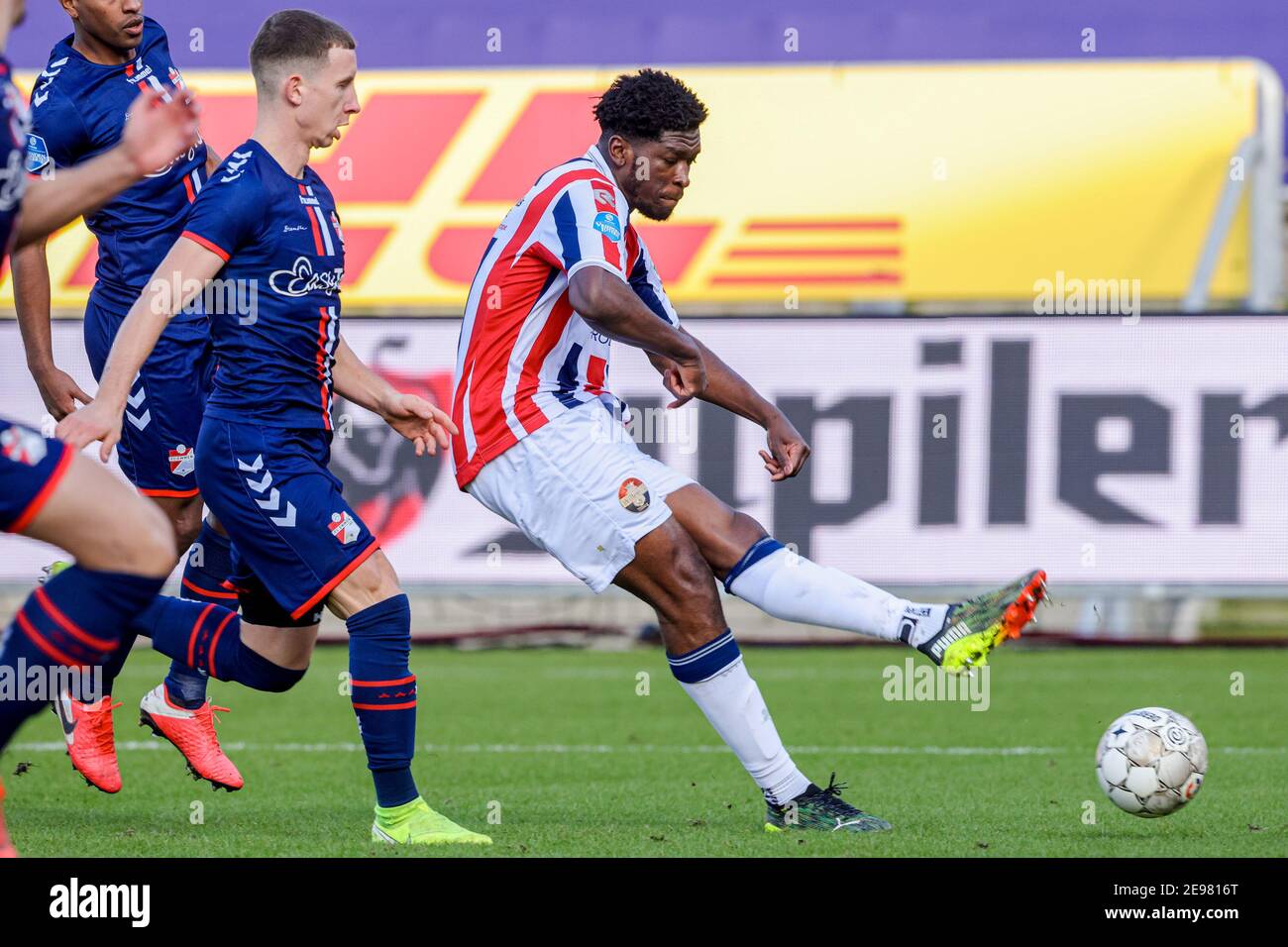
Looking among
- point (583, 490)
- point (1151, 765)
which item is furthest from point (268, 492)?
point (1151, 765)

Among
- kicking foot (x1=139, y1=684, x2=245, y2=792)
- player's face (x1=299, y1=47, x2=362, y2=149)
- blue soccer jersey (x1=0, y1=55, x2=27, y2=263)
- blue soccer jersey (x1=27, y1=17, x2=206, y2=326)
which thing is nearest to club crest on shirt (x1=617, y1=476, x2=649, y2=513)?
player's face (x1=299, y1=47, x2=362, y2=149)

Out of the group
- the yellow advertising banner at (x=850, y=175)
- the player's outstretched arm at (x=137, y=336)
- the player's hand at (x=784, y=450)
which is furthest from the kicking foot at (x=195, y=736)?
the yellow advertising banner at (x=850, y=175)

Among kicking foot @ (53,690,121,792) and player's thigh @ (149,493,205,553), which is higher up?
player's thigh @ (149,493,205,553)

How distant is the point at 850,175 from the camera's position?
13922mm

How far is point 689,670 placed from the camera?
491 cm

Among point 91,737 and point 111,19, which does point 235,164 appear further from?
point 91,737

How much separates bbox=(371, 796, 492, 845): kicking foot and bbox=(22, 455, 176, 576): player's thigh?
1.37 meters

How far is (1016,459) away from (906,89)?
4.27m

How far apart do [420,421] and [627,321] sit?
64cm

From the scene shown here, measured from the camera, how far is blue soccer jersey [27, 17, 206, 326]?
5613 mm

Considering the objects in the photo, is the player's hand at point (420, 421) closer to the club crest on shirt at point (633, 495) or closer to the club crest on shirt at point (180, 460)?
the club crest on shirt at point (633, 495)

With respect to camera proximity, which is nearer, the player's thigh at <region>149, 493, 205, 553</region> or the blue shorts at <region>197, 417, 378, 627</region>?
the blue shorts at <region>197, 417, 378, 627</region>

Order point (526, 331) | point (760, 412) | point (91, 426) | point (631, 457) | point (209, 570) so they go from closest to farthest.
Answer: point (91, 426), point (631, 457), point (526, 331), point (760, 412), point (209, 570)

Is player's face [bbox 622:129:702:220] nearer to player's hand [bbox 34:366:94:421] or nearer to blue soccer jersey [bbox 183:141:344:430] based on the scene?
blue soccer jersey [bbox 183:141:344:430]
